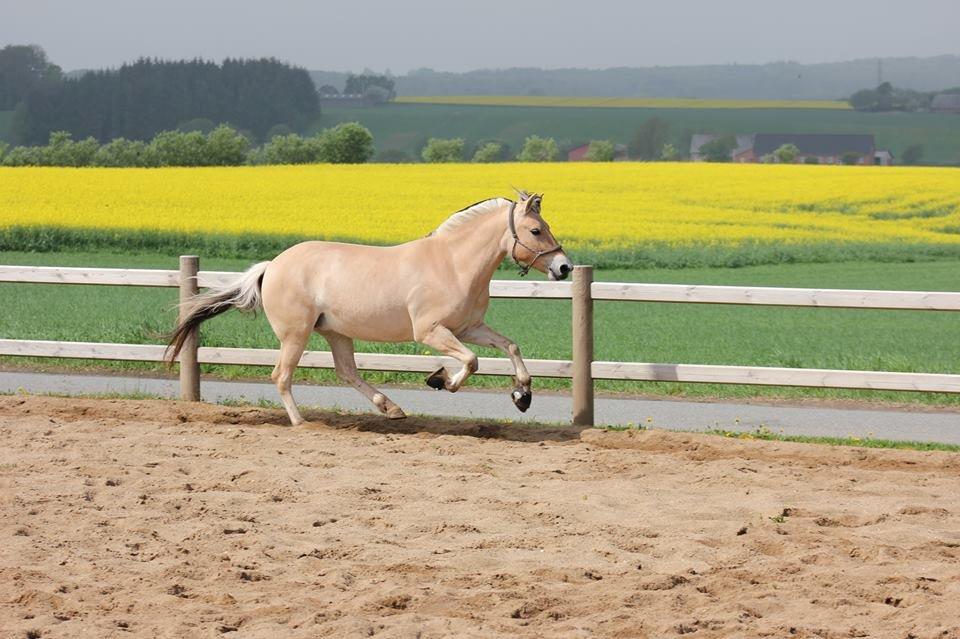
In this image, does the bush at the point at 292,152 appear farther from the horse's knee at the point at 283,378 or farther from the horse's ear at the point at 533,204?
the horse's ear at the point at 533,204

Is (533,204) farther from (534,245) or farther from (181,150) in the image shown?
(181,150)

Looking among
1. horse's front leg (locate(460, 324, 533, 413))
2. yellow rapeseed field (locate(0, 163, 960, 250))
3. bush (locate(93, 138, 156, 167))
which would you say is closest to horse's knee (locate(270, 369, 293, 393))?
horse's front leg (locate(460, 324, 533, 413))

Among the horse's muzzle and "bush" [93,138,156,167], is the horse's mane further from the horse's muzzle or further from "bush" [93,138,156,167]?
"bush" [93,138,156,167]

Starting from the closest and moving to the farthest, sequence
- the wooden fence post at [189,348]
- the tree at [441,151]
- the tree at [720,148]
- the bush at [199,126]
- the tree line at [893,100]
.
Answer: the wooden fence post at [189,348] < the tree at [441,151] < the bush at [199,126] < the tree at [720,148] < the tree line at [893,100]

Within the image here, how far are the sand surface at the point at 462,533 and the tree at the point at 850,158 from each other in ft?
273

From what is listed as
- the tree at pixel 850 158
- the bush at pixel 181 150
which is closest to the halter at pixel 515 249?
the bush at pixel 181 150

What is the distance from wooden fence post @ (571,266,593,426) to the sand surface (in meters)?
0.53

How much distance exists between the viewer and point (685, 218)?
31.6 m

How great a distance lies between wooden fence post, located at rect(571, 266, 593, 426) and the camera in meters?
10.4

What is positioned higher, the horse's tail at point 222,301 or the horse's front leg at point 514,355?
the horse's tail at point 222,301

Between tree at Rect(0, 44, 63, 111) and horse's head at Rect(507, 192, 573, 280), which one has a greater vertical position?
tree at Rect(0, 44, 63, 111)

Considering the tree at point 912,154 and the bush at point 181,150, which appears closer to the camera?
the bush at point 181,150

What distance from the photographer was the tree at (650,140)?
363ft

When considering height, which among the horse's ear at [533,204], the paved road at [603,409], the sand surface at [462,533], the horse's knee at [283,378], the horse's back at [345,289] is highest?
the horse's ear at [533,204]
